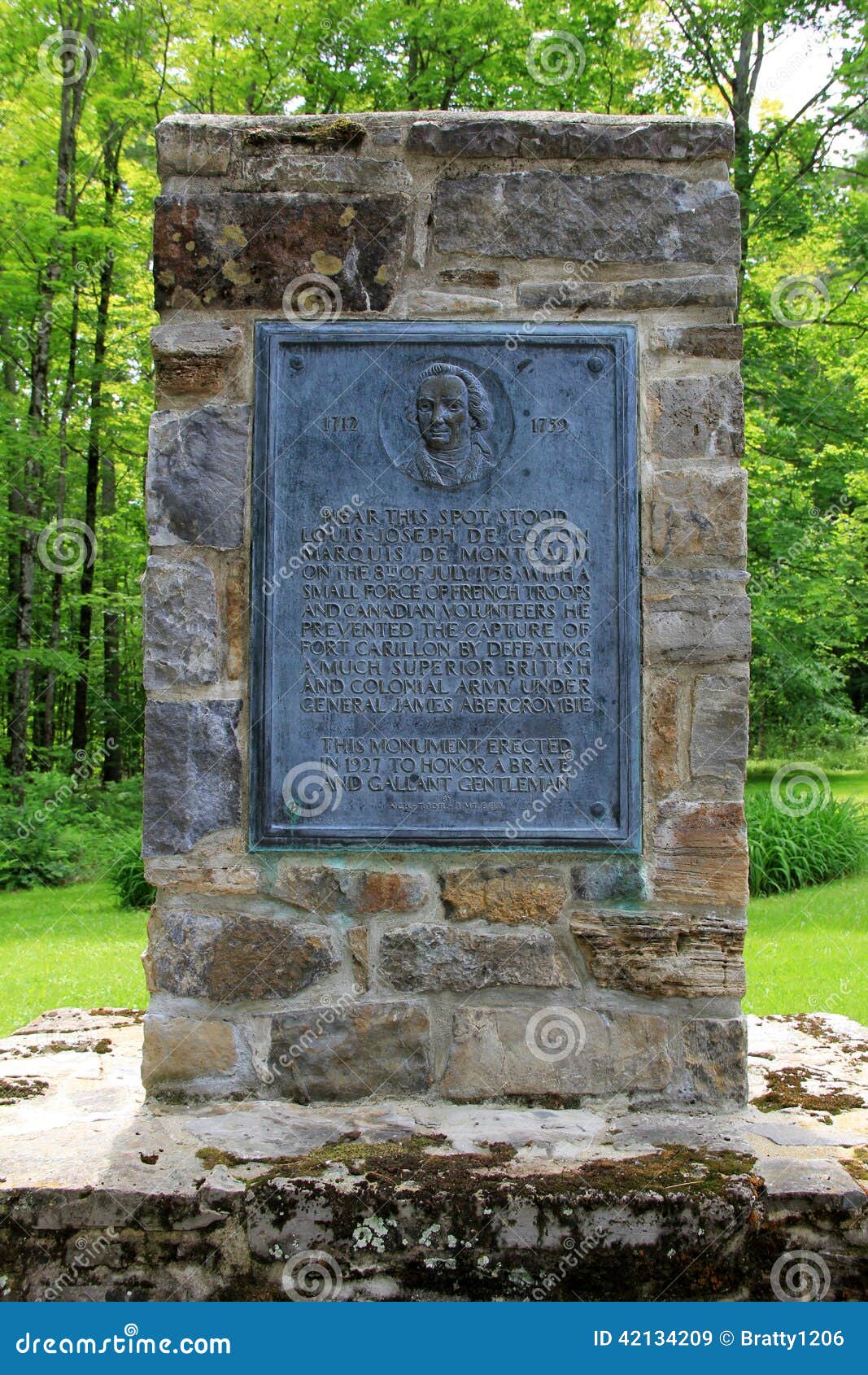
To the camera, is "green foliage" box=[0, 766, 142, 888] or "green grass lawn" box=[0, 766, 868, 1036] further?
"green foliage" box=[0, 766, 142, 888]

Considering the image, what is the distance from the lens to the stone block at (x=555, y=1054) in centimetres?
292

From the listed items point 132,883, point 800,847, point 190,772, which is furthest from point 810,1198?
point 132,883

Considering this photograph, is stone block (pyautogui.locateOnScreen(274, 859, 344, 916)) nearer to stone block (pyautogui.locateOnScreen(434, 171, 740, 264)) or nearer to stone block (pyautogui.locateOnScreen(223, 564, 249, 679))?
stone block (pyautogui.locateOnScreen(223, 564, 249, 679))

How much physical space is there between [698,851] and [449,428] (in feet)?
4.35

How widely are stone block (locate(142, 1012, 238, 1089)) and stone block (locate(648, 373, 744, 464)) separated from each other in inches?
77.6

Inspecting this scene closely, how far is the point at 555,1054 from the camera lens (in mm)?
2928

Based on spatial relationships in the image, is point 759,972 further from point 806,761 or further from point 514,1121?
point 806,761

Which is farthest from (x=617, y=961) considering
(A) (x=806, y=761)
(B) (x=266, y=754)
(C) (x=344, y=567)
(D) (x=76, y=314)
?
(A) (x=806, y=761)

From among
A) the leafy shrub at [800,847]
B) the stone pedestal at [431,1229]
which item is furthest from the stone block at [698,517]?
the leafy shrub at [800,847]

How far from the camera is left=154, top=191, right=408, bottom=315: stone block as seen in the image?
118 inches

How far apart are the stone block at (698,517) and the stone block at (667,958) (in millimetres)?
983

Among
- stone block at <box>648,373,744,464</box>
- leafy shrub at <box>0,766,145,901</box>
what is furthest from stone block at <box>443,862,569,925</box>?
leafy shrub at <box>0,766,145,901</box>

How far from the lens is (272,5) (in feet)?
38.0

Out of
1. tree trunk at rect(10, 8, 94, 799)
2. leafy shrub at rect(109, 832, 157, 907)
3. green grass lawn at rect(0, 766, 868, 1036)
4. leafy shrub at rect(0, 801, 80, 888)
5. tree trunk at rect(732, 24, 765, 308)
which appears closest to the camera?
green grass lawn at rect(0, 766, 868, 1036)
